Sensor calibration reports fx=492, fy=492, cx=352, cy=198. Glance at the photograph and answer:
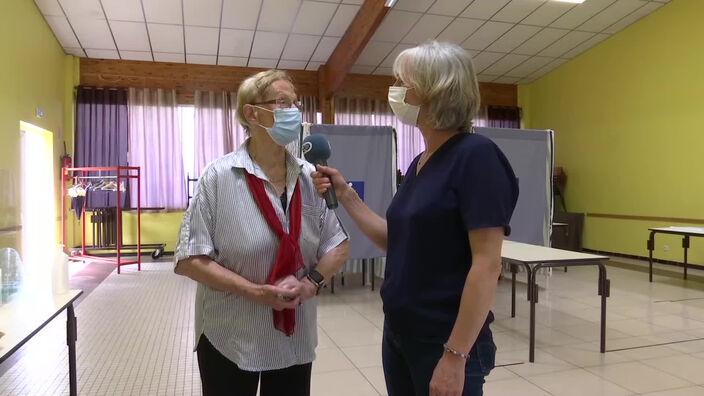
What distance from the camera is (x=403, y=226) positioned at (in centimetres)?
111

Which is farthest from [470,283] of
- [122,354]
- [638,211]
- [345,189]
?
[638,211]

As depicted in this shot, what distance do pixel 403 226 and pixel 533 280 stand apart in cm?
226

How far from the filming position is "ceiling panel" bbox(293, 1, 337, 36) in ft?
21.2

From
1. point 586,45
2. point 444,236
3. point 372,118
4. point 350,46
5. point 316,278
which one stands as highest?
point 586,45

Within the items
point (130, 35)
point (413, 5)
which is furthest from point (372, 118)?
point (130, 35)

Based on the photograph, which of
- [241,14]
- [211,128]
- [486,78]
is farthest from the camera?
[486,78]

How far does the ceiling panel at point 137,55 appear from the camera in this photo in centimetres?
763

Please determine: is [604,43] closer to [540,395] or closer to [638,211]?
[638,211]

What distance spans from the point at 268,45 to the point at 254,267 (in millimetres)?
6817

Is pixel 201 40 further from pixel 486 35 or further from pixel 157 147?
pixel 486 35

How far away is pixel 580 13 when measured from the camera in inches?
276

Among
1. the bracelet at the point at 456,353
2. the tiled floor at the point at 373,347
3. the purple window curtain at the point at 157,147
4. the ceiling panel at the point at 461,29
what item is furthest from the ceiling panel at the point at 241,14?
the bracelet at the point at 456,353

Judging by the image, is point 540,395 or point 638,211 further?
point 638,211

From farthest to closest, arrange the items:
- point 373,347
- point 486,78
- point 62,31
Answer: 1. point 486,78
2. point 62,31
3. point 373,347
